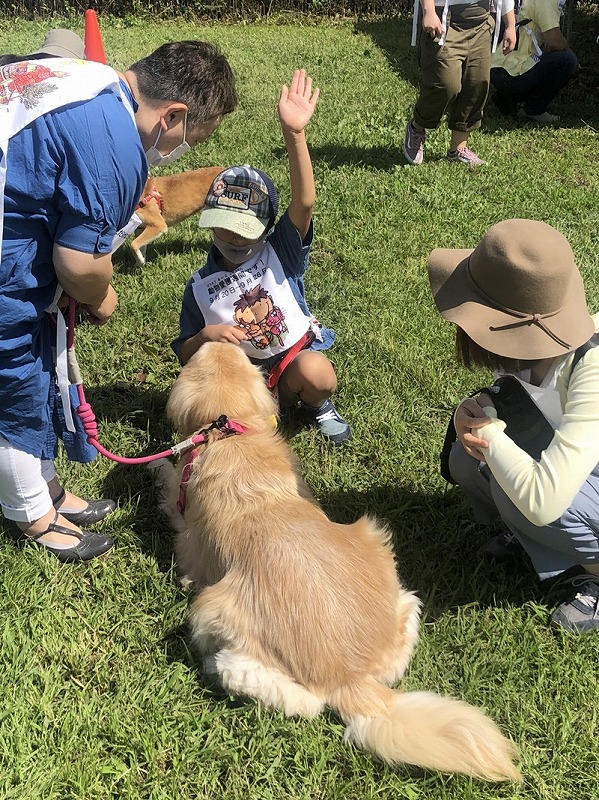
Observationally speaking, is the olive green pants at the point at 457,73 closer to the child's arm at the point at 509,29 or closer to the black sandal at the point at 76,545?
the child's arm at the point at 509,29

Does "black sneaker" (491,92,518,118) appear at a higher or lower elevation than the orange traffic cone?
lower

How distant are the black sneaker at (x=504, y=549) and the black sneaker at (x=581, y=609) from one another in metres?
0.28

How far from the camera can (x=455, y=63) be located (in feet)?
18.4

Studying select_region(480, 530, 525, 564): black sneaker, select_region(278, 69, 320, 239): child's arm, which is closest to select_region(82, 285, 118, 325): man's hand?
select_region(278, 69, 320, 239): child's arm

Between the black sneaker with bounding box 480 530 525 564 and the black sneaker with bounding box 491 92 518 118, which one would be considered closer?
the black sneaker with bounding box 480 530 525 564

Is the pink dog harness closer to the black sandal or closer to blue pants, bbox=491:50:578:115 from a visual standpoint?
the black sandal

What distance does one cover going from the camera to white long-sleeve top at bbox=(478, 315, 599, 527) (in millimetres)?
1917

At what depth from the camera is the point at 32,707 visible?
2.21m

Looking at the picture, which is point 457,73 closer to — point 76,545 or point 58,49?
point 58,49

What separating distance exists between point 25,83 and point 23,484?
1.42m

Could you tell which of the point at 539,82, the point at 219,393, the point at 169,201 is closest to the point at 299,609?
the point at 219,393

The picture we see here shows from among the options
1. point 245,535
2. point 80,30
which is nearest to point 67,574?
point 245,535

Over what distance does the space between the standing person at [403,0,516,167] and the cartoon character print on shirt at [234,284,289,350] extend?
370 cm

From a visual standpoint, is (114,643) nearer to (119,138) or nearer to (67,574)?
(67,574)
